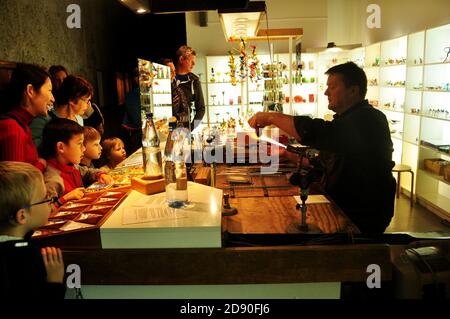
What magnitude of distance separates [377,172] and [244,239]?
896 millimetres

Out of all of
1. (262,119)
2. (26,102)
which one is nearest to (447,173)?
(262,119)

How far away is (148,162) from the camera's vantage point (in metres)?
1.68

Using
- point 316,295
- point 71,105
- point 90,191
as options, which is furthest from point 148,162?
point 71,105

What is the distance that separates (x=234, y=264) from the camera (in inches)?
49.0

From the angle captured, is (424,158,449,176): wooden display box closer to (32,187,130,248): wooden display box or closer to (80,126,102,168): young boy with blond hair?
(80,126,102,168): young boy with blond hair

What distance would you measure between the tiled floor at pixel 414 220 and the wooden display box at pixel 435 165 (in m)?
0.50

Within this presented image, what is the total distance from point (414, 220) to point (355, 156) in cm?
335

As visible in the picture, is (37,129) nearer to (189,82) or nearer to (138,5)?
(138,5)

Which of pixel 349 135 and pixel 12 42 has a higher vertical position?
pixel 12 42

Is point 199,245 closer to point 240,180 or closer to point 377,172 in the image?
point 240,180

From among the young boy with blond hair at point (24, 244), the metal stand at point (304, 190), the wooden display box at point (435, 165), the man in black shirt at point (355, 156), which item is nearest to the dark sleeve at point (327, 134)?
the man in black shirt at point (355, 156)

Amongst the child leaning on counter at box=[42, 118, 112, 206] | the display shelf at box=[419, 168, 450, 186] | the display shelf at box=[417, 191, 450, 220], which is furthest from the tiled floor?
the child leaning on counter at box=[42, 118, 112, 206]

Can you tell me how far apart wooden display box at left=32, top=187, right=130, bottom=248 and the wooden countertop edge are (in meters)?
0.04

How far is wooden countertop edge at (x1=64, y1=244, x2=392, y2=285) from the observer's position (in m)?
1.24
